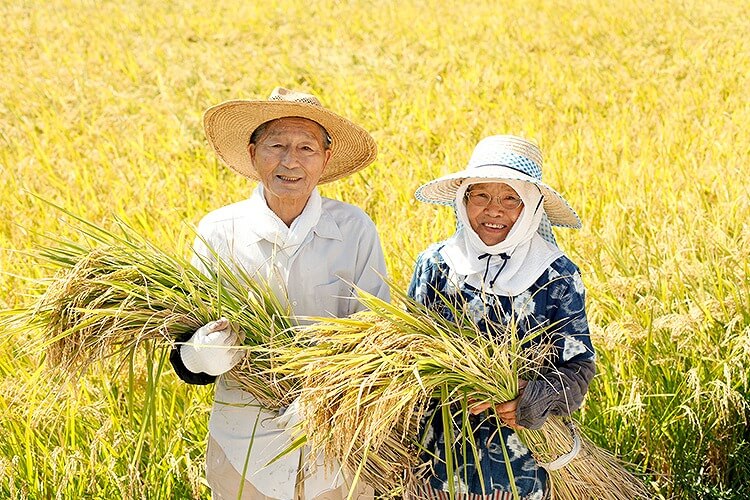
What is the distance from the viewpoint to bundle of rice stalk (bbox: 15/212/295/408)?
194 centimetres

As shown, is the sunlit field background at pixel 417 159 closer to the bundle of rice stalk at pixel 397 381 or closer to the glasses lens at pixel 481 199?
the bundle of rice stalk at pixel 397 381

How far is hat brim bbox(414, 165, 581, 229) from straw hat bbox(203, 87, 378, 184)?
22cm

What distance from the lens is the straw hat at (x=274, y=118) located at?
2.11 meters

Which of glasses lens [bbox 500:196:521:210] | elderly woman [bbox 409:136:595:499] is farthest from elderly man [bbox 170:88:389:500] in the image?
glasses lens [bbox 500:196:521:210]

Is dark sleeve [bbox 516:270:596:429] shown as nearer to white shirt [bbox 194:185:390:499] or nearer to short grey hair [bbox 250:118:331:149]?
white shirt [bbox 194:185:390:499]

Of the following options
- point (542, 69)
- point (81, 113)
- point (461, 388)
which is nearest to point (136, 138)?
point (81, 113)

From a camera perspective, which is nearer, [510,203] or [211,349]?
[211,349]

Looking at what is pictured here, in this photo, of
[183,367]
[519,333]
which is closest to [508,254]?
[519,333]

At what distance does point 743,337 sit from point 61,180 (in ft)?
11.2

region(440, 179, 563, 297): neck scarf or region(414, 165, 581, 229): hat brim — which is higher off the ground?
region(414, 165, 581, 229): hat brim

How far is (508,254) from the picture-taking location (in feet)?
6.60

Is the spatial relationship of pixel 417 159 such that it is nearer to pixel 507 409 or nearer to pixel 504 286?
pixel 504 286

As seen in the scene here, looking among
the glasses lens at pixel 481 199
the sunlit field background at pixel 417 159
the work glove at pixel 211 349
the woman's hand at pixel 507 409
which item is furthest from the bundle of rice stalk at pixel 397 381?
the sunlit field background at pixel 417 159

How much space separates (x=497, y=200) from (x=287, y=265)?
50cm
